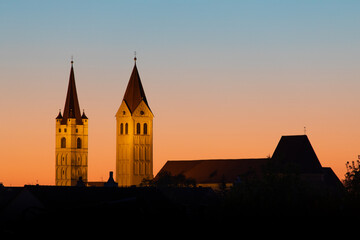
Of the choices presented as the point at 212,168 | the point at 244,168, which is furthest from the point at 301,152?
the point at 212,168

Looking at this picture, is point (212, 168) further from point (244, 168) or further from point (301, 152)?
point (301, 152)

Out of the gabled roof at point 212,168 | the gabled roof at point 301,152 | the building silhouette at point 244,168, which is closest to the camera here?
the gabled roof at point 301,152

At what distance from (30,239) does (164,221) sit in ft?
17.2

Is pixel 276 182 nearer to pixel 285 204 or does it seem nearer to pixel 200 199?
pixel 285 204

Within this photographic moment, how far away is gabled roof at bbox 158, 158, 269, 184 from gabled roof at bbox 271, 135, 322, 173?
2696 cm

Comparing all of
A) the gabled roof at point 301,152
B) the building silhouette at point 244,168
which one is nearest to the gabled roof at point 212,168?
the building silhouette at point 244,168

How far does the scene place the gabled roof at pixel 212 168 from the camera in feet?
612

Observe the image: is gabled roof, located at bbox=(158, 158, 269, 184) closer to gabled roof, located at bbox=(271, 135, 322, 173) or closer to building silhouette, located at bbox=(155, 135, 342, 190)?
building silhouette, located at bbox=(155, 135, 342, 190)

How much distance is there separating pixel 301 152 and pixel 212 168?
1556 inches

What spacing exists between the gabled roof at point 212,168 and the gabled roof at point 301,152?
2696cm

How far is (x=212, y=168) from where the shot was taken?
191625 mm

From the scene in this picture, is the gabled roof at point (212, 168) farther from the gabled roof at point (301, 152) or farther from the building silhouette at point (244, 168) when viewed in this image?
the gabled roof at point (301, 152)

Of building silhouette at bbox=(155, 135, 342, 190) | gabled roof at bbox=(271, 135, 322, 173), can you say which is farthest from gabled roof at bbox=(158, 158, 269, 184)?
gabled roof at bbox=(271, 135, 322, 173)

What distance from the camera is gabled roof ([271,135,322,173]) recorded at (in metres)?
154
